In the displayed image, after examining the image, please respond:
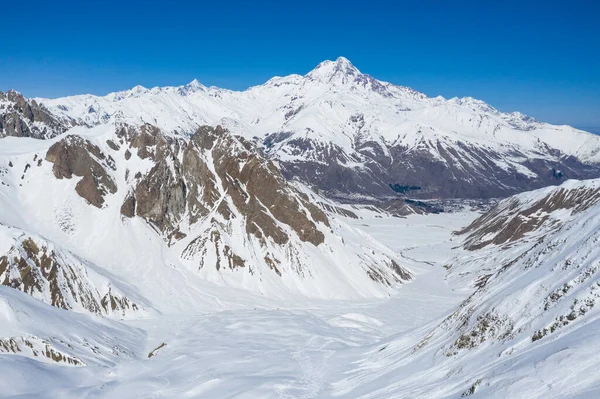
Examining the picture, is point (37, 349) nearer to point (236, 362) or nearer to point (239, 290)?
point (236, 362)

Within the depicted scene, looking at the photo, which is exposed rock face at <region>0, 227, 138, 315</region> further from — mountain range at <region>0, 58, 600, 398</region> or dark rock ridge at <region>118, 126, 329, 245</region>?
dark rock ridge at <region>118, 126, 329, 245</region>

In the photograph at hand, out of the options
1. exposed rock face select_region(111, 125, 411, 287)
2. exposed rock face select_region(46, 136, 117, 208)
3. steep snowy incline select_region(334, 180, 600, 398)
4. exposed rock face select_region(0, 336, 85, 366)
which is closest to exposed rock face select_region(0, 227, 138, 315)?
exposed rock face select_region(111, 125, 411, 287)

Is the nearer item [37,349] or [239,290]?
[37,349]

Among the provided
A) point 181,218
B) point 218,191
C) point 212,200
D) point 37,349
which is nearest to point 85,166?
Answer: point 181,218

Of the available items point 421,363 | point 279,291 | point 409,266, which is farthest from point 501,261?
point 421,363

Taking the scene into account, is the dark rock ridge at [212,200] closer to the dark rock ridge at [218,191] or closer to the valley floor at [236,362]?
the dark rock ridge at [218,191]

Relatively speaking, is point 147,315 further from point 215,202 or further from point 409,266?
point 409,266
